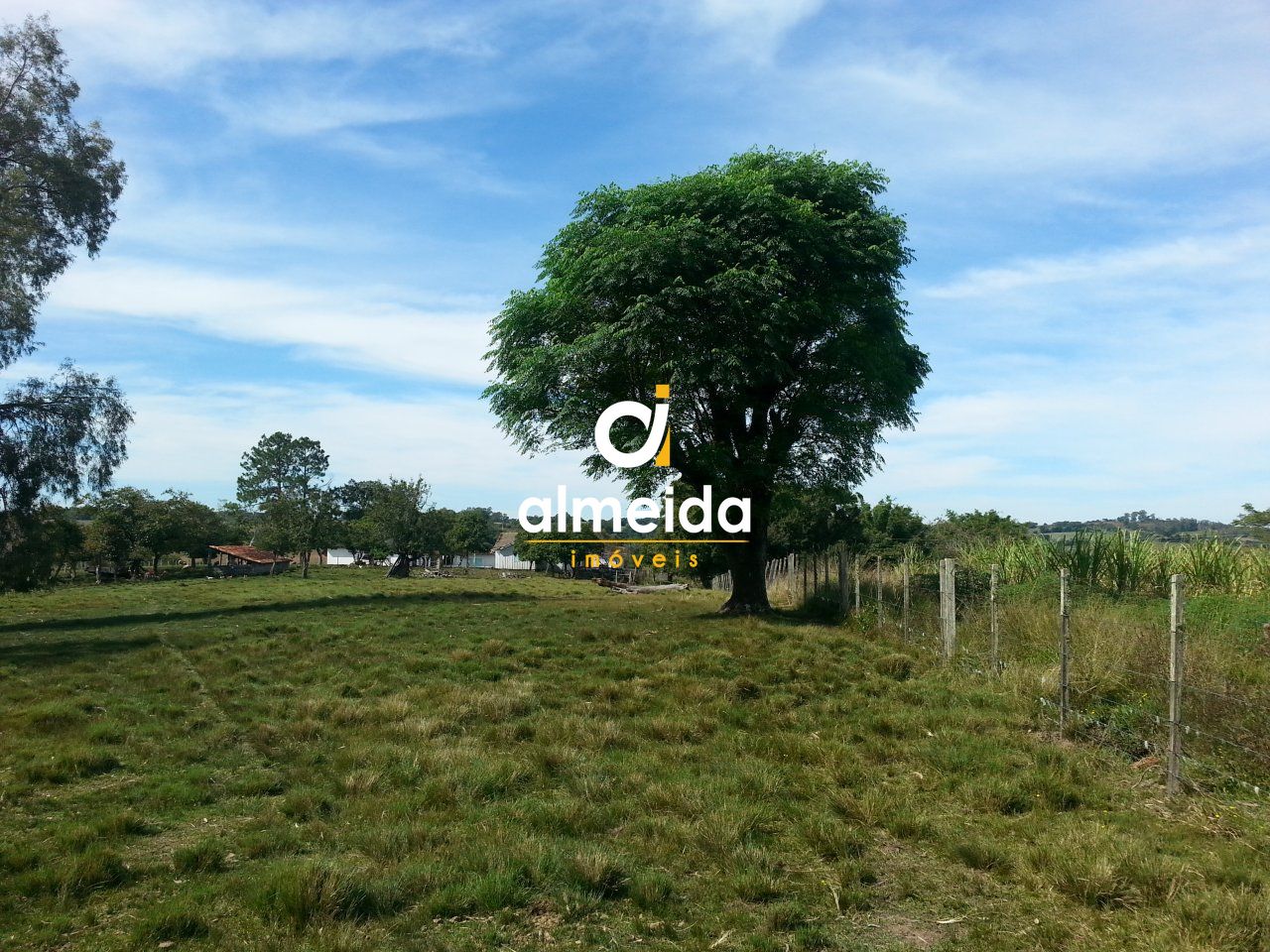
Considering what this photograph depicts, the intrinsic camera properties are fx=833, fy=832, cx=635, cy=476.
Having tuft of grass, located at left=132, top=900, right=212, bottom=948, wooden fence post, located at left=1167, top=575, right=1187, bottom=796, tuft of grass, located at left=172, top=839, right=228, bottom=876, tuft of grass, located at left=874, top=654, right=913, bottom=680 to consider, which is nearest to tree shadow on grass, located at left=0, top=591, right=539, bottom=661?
tuft of grass, located at left=172, top=839, right=228, bottom=876

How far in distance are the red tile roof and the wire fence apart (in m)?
95.2

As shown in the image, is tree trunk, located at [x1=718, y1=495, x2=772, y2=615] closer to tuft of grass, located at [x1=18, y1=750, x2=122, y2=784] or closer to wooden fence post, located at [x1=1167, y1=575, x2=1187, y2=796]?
wooden fence post, located at [x1=1167, y1=575, x2=1187, y2=796]

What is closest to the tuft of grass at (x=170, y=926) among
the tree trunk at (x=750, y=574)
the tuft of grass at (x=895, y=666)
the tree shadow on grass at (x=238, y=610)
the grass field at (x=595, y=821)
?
the grass field at (x=595, y=821)

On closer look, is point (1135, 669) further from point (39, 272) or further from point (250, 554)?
point (250, 554)

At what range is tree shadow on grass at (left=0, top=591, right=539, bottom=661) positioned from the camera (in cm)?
2568

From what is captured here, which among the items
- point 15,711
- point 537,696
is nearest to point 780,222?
point 537,696

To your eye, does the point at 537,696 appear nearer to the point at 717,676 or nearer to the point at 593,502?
the point at 717,676

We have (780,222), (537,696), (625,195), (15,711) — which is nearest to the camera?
(15,711)

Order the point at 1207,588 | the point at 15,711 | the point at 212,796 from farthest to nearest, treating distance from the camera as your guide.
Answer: the point at 1207,588 < the point at 15,711 < the point at 212,796

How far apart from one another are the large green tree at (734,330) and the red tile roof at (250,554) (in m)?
83.4

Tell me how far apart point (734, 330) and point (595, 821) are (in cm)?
1700

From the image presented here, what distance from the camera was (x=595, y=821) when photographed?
6.67m

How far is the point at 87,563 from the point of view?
8506 cm

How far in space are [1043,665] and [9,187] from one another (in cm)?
3364
